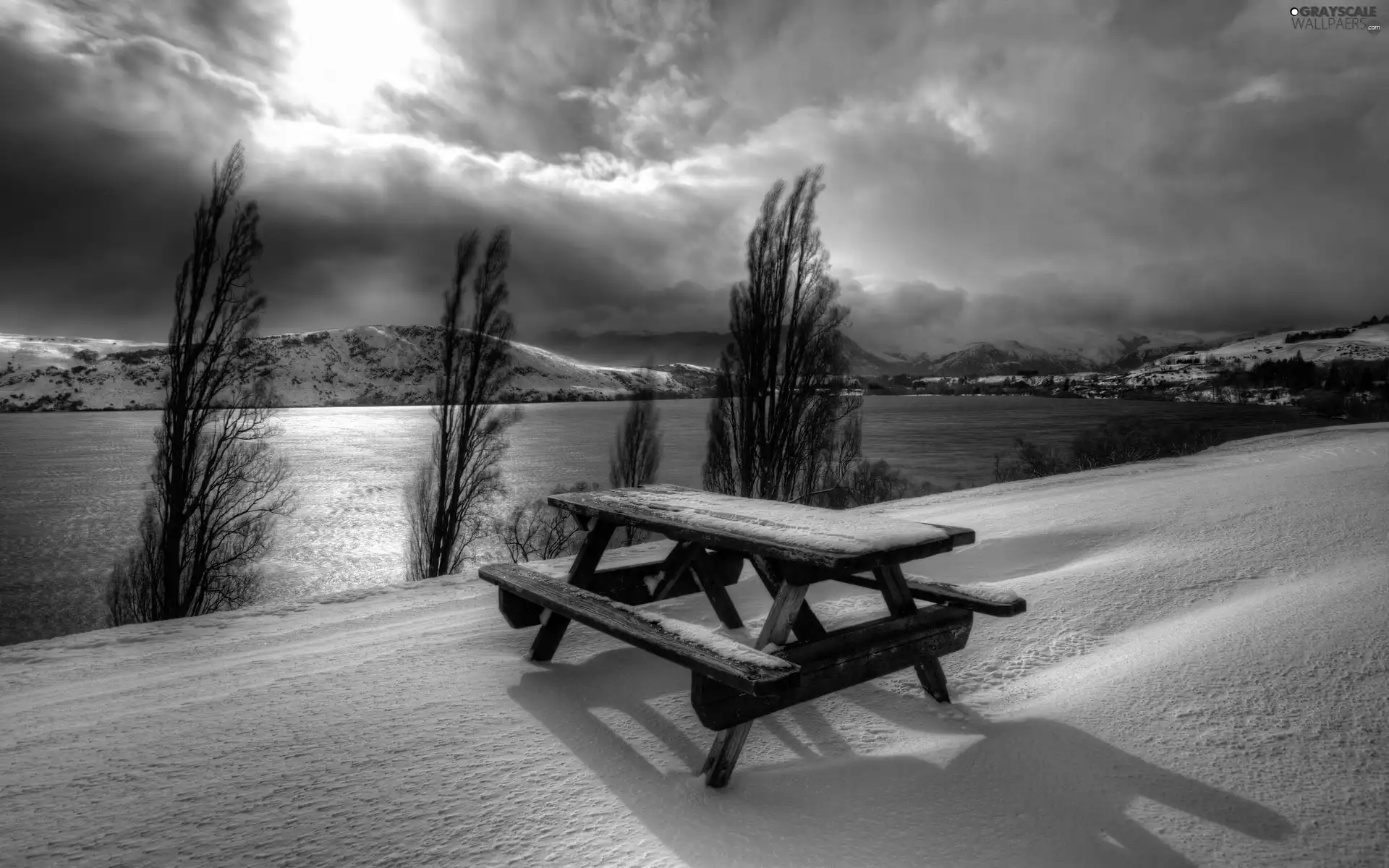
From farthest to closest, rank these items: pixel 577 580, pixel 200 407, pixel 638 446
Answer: pixel 638 446 < pixel 200 407 < pixel 577 580

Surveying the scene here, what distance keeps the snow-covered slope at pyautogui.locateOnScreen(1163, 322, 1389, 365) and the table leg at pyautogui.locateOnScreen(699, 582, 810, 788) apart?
191 metres

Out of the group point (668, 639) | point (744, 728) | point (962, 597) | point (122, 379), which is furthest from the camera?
point (122, 379)

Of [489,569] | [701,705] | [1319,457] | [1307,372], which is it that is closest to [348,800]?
[701,705]

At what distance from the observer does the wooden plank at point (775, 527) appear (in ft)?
8.30

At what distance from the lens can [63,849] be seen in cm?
203

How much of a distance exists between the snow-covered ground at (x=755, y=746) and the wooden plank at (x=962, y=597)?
46cm

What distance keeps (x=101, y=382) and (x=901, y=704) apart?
645ft

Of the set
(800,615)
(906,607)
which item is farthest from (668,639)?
(906,607)

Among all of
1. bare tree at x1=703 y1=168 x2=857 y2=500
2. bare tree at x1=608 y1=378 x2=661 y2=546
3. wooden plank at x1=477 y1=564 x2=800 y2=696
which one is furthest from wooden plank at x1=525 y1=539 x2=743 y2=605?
bare tree at x1=608 y1=378 x2=661 y2=546

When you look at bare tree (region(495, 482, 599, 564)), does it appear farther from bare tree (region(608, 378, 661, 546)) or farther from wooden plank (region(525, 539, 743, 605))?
wooden plank (region(525, 539, 743, 605))

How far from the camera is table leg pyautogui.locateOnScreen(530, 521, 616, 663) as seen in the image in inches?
150

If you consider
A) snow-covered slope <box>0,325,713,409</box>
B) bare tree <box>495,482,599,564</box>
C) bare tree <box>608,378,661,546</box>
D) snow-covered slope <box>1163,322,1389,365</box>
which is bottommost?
bare tree <box>495,482,599,564</box>

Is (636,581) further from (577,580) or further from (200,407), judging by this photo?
(200,407)

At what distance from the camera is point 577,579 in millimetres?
4113
